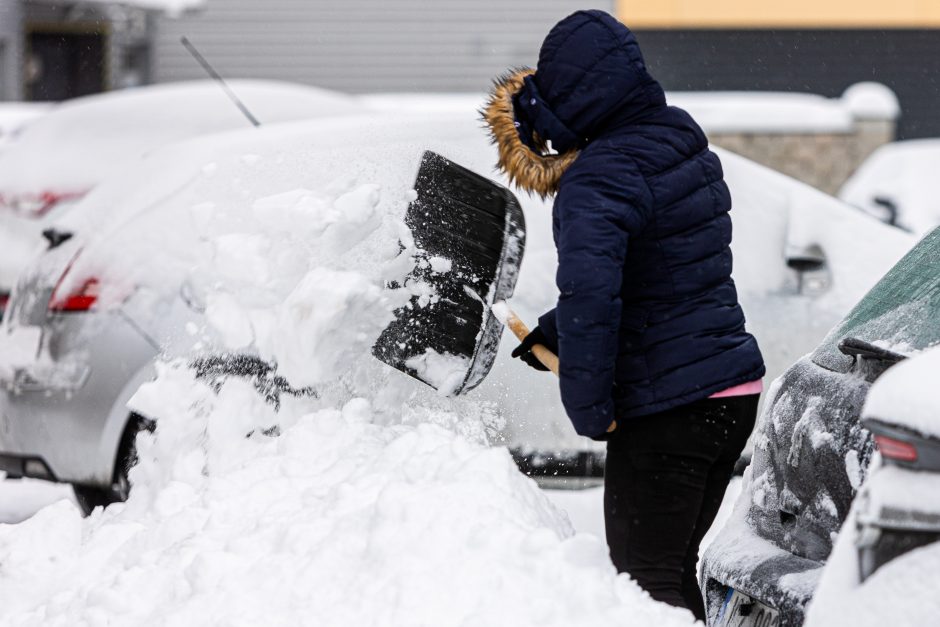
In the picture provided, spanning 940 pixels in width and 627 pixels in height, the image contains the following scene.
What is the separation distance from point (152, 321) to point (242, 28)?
544 inches

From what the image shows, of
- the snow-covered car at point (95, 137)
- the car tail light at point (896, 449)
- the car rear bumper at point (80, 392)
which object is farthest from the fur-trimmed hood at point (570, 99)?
the snow-covered car at point (95, 137)

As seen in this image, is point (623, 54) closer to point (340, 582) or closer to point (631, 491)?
point (631, 491)

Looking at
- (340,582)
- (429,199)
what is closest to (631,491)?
(340,582)

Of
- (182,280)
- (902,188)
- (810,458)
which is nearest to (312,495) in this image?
(810,458)

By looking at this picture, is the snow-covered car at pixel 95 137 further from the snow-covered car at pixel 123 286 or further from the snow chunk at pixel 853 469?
the snow chunk at pixel 853 469

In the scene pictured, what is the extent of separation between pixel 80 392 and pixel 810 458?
A: 2.95 m

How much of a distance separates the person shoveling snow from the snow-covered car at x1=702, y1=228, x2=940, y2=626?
0.12m

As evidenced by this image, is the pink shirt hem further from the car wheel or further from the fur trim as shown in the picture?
the car wheel

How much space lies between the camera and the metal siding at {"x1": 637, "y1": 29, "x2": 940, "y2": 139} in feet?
58.4

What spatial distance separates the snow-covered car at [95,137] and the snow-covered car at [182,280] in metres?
2.79

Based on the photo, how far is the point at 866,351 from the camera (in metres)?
2.66

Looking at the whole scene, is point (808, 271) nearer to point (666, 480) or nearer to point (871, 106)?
point (666, 480)

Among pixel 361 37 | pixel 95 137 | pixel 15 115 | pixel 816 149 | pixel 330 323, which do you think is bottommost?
pixel 15 115

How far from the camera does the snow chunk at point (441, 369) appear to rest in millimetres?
3439
